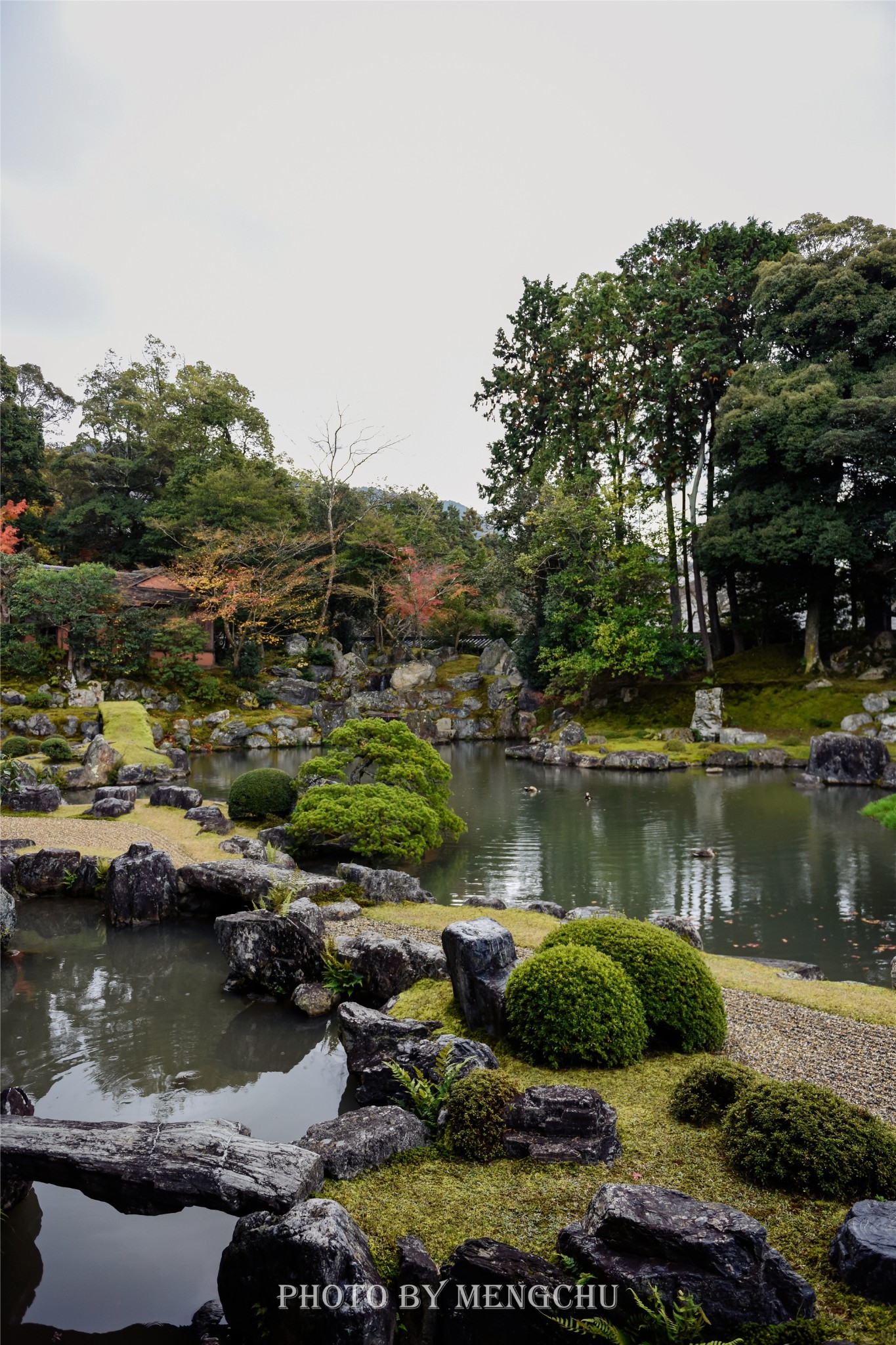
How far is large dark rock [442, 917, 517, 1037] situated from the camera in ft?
19.4

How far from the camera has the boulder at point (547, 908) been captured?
33.1 ft

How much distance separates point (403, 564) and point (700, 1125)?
Result: 3339 cm

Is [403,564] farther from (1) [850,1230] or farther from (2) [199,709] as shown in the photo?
(1) [850,1230]

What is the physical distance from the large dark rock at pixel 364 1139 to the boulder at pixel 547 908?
5.54 m

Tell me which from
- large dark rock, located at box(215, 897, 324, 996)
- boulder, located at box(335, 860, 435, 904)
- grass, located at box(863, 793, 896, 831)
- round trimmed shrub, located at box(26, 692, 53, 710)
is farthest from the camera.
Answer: round trimmed shrub, located at box(26, 692, 53, 710)

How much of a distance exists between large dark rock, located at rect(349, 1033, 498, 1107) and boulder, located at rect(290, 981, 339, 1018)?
2.14 metres

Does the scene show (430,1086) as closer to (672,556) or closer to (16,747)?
(16,747)

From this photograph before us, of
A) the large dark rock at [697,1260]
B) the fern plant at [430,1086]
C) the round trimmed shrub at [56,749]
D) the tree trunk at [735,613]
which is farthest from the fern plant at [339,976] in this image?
the tree trunk at [735,613]

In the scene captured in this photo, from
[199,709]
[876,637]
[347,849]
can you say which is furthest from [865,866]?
[199,709]

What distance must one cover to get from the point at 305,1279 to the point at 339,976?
14.5 ft

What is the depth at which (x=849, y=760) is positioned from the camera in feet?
67.3

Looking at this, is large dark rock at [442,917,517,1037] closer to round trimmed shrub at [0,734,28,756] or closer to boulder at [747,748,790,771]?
round trimmed shrub at [0,734,28,756]

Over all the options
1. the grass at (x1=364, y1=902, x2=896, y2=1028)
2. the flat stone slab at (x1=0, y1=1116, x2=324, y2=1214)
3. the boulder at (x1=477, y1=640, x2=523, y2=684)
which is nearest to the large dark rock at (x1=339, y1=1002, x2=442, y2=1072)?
the grass at (x1=364, y1=902, x2=896, y2=1028)

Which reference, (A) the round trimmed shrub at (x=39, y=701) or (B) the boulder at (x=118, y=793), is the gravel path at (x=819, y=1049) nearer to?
(B) the boulder at (x=118, y=793)
